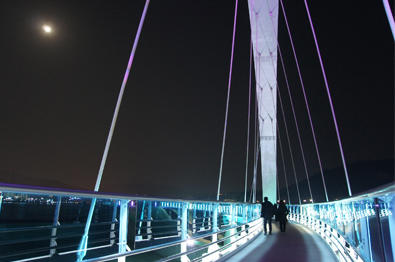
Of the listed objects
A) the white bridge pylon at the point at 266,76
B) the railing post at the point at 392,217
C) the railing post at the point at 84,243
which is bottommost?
the railing post at the point at 84,243

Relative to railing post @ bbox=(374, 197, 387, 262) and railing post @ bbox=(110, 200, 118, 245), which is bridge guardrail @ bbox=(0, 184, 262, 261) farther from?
railing post @ bbox=(374, 197, 387, 262)

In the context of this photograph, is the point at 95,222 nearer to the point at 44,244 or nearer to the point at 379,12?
the point at 44,244

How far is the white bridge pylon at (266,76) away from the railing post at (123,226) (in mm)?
16944

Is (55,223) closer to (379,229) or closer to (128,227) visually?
(128,227)

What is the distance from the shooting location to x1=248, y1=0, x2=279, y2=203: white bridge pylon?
18750mm

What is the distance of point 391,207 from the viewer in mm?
2857

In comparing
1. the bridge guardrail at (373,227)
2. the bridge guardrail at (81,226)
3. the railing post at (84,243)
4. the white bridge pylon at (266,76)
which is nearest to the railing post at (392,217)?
the bridge guardrail at (373,227)

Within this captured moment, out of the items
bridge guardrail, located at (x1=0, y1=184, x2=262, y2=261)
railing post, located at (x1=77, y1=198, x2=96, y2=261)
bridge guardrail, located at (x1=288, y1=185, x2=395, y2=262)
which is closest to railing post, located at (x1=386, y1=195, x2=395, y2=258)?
bridge guardrail, located at (x1=288, y1=185, x2=395, y2=262)

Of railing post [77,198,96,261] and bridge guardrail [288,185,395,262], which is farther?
bridge guardrail [288,185,395,262]

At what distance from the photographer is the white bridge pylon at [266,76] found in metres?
18.8

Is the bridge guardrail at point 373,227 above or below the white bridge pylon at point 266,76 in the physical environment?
below

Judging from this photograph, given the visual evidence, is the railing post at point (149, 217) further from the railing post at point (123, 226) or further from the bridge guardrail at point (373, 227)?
the bridge guardrail at point (373, 227)

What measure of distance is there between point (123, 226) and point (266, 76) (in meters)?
20.0

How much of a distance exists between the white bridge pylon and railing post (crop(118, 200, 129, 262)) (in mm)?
16944
